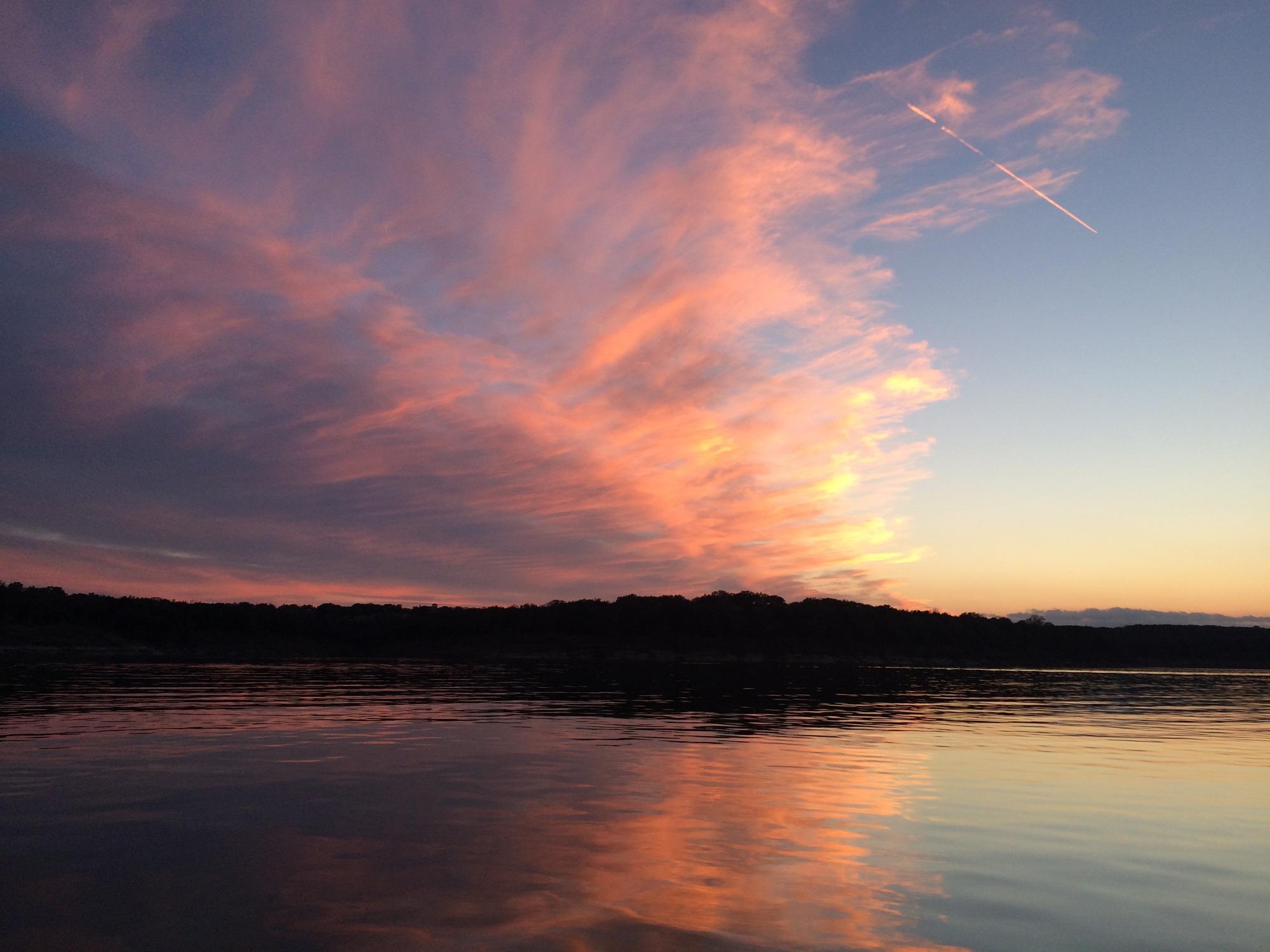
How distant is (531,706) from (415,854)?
3273 centimetres

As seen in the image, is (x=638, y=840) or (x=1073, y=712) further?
(x=1073, y=712)

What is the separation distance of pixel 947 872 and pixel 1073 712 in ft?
149

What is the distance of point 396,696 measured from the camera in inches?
2032

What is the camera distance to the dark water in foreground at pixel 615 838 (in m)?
9.59

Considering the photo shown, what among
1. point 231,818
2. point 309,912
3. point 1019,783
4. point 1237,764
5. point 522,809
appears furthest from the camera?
point 1237,764

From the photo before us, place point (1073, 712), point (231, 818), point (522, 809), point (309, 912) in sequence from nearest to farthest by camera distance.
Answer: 1. point (309, 912)
2. point (231, 818)
3. point (522, 809)
4. point (1073, 712)

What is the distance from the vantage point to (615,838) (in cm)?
1409

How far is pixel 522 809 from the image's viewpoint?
16266 millimetres

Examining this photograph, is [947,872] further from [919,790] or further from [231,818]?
[231,818]

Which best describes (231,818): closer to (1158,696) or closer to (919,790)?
(919,790)

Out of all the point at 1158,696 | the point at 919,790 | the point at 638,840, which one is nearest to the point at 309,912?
the point at 638,840

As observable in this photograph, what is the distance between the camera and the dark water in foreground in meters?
9.59

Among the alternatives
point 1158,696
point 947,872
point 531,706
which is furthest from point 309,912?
point 1158,696

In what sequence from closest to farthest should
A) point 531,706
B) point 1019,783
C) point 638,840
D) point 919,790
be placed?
1. point 638,840
2. point 919,790
3. point 1019,783
4. point 531,706
